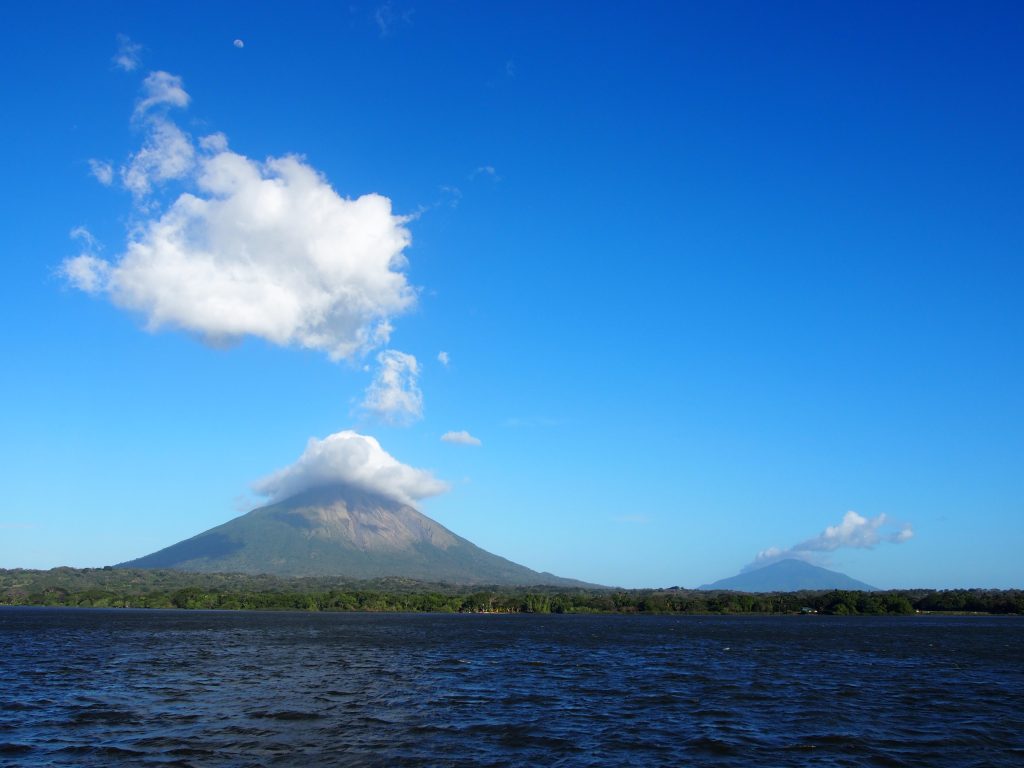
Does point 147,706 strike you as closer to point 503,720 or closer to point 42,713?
point 42,713

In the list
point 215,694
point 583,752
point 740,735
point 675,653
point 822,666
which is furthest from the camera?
→ point 675,653

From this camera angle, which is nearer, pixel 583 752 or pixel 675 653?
pixel 583 752

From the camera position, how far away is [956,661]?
84.8m

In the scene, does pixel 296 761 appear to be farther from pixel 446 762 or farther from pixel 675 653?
pixel 675 653

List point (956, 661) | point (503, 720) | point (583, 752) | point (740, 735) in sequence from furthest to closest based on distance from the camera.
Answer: point (956, 661) < point (503, 720) < point (740, 735) < point (583, 752)

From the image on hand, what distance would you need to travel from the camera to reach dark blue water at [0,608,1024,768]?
3281 centimetres

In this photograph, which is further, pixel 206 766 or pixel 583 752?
pixel 583 752

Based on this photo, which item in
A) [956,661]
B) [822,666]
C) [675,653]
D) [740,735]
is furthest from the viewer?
[675,653]

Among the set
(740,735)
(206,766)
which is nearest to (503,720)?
(740,735)

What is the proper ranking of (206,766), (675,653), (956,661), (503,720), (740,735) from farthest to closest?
1. (675,653)
2. (956,661)
3. (503,720)
4. (740,735)
5. (206,766)

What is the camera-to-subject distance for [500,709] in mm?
45562

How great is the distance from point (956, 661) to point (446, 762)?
76.0 meters

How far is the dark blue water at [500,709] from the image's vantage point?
32.8 metres

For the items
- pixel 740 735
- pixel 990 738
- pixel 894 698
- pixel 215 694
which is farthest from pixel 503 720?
pixel 894 698
